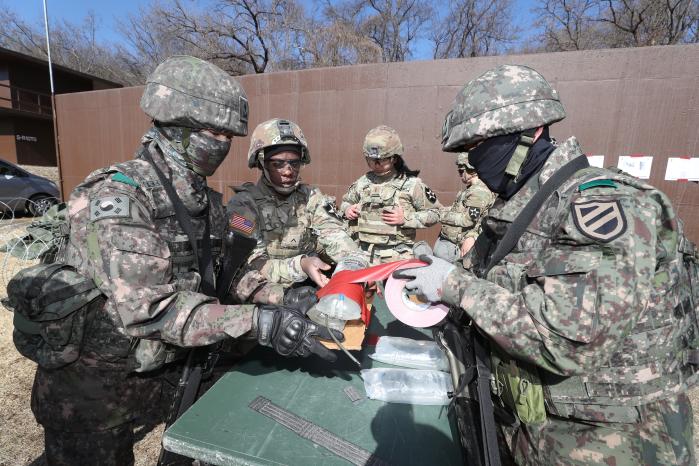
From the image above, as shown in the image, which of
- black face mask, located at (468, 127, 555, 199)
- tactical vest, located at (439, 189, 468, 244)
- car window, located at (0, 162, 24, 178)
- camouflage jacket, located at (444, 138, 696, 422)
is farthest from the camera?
car window, located at (0, 162, 24, 178)

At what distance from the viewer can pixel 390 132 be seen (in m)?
4.55

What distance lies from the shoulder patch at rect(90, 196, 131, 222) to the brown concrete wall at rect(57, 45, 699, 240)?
5.31 m

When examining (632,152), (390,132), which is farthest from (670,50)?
(390,132)

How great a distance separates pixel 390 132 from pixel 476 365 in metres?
3.49

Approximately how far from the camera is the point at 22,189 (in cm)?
1103

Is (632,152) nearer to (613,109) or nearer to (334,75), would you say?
(613,109)

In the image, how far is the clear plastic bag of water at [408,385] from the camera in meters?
1.77

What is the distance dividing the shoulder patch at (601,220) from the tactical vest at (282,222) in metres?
2.36

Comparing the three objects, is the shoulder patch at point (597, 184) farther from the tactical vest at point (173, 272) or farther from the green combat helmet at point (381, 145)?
the green combat helmet at point (381, 145)

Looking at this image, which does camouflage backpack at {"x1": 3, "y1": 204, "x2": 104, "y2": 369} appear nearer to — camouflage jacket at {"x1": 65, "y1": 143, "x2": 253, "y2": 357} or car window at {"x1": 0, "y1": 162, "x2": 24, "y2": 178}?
camouflage jacket at {"x1": 65, "y1": 143, "x2": 253, "y2": 357}

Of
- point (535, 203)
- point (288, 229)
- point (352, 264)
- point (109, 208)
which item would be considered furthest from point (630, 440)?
point (288, 229)

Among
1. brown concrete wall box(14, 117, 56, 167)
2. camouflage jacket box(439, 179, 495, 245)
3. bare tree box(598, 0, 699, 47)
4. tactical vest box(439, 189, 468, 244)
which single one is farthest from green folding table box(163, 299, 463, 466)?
brown concrete wall box(14, 117, 56, 167)

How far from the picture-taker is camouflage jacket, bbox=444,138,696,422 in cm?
120

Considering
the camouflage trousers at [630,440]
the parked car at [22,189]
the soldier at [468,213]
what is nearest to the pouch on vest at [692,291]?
the camouflage trousers at [630,440]
